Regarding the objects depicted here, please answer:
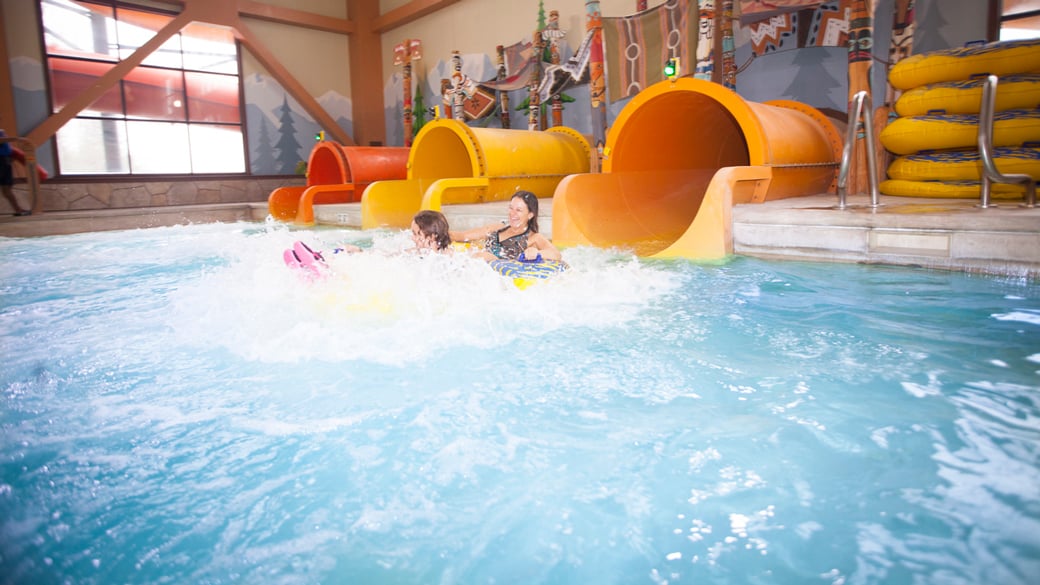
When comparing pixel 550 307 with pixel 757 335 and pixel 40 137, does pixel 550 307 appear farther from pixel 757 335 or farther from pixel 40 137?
pixel 40 137

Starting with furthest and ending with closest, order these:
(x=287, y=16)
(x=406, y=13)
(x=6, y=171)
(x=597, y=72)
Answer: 1. (x=287, y=16)
2. (x=406, y=13)
3. (x=6, y=171)
4. (x=597, y=72)

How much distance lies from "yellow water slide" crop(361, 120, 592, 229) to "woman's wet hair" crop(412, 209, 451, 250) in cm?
271

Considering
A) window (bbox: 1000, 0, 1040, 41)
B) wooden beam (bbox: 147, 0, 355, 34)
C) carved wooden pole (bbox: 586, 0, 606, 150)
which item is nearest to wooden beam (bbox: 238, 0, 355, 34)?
wooden beam (bbox: 147, 0, 355, 34)

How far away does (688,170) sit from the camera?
654 centimetres

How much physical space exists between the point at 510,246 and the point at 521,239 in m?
0.09

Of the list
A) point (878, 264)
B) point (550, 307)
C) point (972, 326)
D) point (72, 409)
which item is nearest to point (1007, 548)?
point (972, 326)

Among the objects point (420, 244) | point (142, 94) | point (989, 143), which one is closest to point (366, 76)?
point (142, 94)

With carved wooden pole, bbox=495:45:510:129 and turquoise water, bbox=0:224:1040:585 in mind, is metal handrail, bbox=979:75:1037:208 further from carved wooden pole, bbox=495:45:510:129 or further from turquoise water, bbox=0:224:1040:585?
carved wooden pole, bbox=495:45:510:129

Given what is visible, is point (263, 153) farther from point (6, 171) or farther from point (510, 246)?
point (510, 246)

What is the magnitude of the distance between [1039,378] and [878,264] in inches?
77.7

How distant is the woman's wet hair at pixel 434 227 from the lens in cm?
360

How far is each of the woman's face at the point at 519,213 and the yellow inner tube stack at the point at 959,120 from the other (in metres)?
3.19

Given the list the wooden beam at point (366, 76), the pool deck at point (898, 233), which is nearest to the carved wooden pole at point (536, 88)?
the pool deck at point (898, 233)

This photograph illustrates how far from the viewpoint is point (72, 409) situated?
2.04 m
